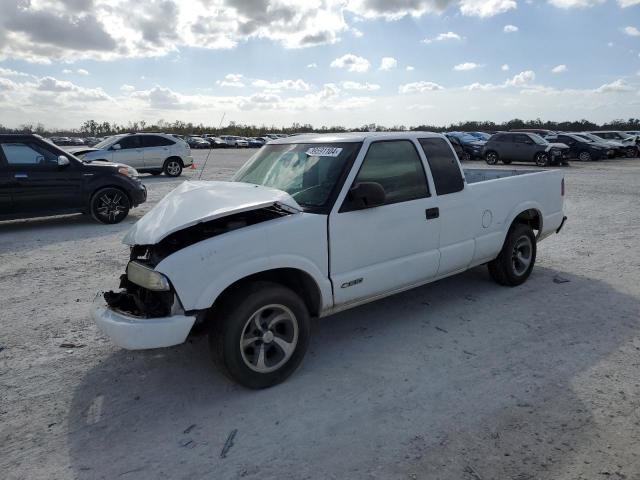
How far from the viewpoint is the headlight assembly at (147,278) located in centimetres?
317

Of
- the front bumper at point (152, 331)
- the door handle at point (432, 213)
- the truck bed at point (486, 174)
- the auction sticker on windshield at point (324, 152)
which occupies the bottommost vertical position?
the front bumper at point (152, 331)

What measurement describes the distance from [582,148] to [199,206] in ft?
94.6

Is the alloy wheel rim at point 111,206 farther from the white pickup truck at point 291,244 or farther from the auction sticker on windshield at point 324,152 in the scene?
the auction sticker on windshield at point 324,152

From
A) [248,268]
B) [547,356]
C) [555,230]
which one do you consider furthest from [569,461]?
[555,230]

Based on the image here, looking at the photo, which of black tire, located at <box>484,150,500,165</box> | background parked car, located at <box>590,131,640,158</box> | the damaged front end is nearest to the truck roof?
the damaged front end

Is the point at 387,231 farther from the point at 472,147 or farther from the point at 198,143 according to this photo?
the point at 198,143

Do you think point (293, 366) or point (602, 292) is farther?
point (602, 292)

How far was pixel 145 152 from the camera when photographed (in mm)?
18141

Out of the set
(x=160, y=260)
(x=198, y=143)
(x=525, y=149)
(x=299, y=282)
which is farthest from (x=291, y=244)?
(x=198, y=143)

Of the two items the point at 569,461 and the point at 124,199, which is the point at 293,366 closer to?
the point at 569,461

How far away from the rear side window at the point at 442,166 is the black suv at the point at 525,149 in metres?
21.1

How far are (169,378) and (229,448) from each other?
1.06 meters

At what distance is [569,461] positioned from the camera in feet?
8.84

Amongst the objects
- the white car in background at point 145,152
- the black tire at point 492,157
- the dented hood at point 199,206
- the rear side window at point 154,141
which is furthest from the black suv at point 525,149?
the dented hood at point 199,206
